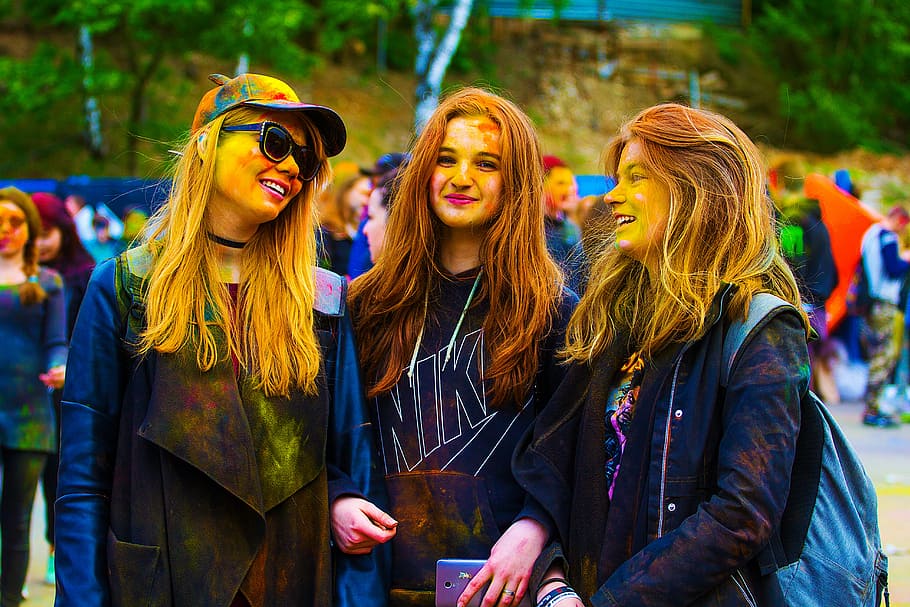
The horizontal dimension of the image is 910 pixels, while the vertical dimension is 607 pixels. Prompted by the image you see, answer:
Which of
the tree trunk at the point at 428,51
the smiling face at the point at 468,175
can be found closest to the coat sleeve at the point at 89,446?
the smiling face at the point at 468,175

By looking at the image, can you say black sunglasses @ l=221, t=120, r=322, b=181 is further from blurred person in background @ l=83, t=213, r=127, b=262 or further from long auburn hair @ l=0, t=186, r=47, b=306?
blurred person in background @ l=83, t=213, r=127, b=262

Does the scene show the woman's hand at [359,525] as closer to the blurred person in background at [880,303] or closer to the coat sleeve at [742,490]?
the coat sleeve at [742,490]

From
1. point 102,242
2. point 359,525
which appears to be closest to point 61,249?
point 359,525

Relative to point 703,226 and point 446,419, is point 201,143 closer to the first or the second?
point 446,419

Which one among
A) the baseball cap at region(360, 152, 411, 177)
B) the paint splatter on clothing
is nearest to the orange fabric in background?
the baseball cap at region(360, 152, 411, 177)

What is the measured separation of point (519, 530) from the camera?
2.55m

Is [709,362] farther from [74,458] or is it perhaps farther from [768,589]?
[74,458]

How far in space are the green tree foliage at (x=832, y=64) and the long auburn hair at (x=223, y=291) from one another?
24179mm

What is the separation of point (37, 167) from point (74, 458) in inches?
661

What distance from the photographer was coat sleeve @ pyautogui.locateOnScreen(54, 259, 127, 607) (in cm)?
236

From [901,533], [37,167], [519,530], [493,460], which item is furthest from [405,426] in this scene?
[37,167]

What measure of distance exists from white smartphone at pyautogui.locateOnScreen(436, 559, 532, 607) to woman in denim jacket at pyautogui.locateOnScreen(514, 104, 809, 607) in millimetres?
203

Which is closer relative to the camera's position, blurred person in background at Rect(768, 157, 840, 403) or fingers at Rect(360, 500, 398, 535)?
fingers at Rect(360, 500, 398, 535)

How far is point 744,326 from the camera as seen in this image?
224 centimetres
